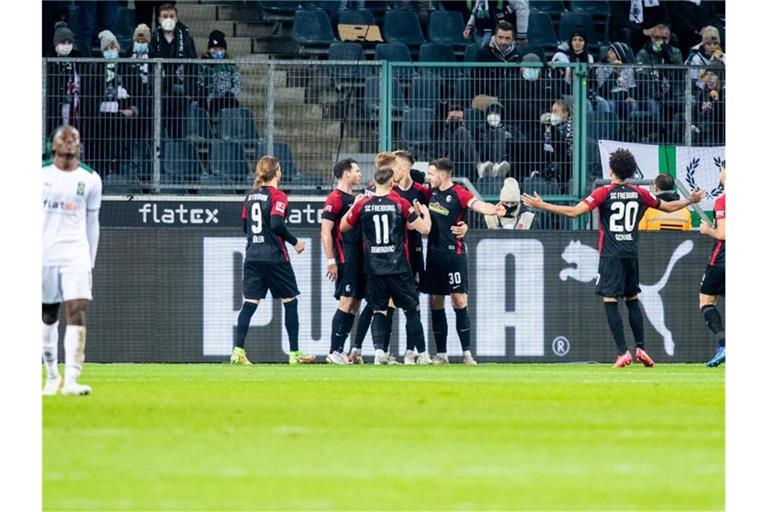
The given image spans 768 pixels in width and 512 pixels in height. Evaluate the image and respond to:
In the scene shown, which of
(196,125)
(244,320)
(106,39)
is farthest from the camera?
(106,39)

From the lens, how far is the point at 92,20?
2355 cm

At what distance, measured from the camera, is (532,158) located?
20.4 metres

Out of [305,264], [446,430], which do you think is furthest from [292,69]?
[446,430]

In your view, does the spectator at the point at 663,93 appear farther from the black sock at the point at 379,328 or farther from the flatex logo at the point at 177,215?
the flatex logo at the point at 177,215

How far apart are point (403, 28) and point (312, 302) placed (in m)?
6.77

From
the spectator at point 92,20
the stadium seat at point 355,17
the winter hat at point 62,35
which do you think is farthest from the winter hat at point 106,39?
the stadium seat at point 355,17

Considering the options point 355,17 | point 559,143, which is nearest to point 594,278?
point 559,143

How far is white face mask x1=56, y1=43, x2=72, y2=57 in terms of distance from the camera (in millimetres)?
21703

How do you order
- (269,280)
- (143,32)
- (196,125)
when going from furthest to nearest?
(143,32) → (196,125) → (269,280)

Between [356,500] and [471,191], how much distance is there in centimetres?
1285

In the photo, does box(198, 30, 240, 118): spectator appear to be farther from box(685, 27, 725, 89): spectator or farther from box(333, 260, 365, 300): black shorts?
box(685, 27, 725, 89): spectator

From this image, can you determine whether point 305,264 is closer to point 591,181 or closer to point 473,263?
point 473,263

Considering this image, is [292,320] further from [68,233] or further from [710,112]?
[68,233]

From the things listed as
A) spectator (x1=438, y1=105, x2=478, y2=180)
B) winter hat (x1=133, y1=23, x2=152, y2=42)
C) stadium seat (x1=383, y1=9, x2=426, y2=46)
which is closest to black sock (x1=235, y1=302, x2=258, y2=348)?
spectator (x1=438, y1=105, x2=478, y2=180)
